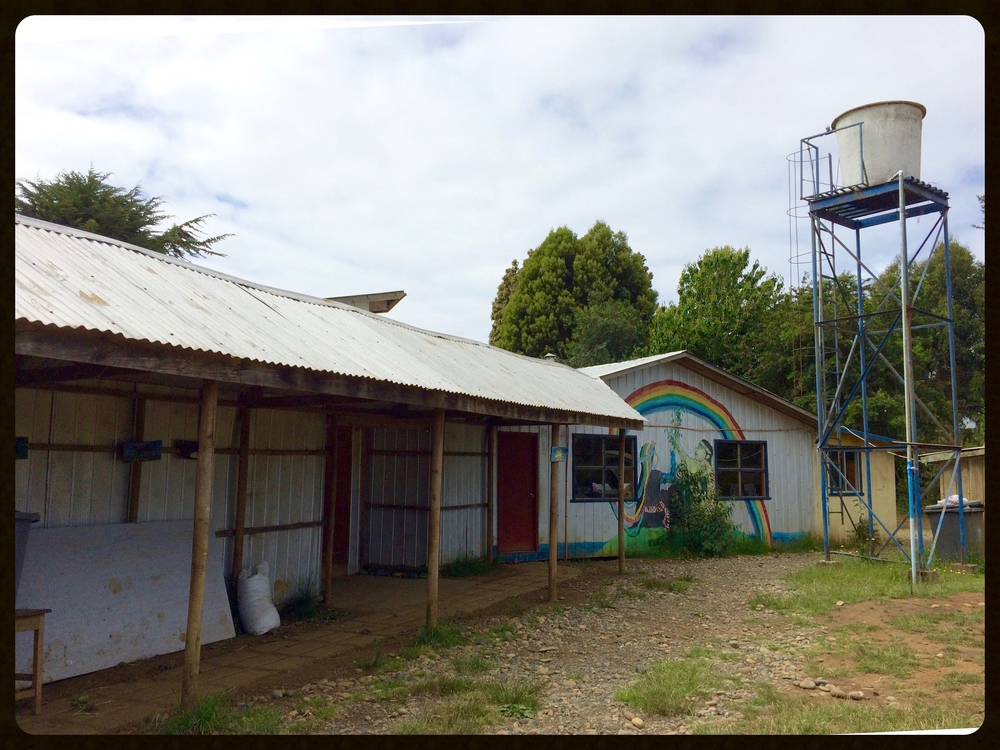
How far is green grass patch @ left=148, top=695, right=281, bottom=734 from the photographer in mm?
4785

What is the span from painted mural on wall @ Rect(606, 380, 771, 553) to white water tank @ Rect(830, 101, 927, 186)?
16.7 ft

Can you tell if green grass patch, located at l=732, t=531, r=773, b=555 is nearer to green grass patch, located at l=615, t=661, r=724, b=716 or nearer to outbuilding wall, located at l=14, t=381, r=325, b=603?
green grass patch, located at l=615, t=661, r=724, b=716

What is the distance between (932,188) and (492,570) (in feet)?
27.6

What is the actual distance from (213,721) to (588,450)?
9.49m

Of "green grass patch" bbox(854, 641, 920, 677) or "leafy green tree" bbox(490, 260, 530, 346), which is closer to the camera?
"green grass patch" bbox(854, 641, 920, 677)

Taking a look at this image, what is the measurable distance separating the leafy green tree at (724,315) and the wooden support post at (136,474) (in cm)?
2015

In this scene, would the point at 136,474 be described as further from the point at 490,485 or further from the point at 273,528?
the point at 490,485

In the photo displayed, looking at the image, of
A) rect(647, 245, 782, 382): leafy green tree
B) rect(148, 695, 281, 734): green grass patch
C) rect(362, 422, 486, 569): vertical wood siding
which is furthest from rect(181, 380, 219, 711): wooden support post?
rect(647, 245, 782, 382): leafy green tree

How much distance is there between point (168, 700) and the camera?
17.7 ft
